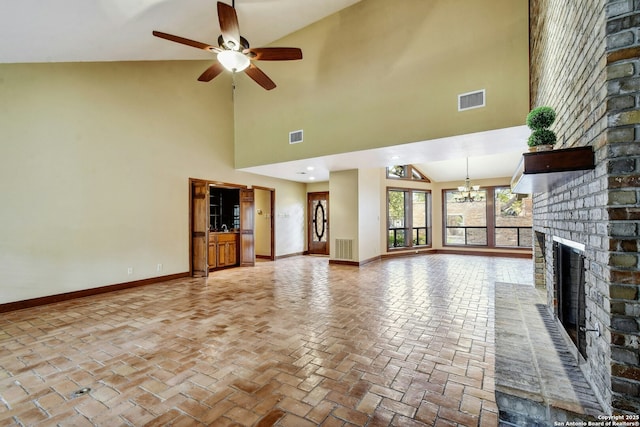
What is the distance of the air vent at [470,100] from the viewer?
4.09 meters

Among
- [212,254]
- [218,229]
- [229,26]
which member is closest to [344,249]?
[212,254]

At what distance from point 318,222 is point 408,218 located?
10.1ft

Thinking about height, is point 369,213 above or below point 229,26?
below

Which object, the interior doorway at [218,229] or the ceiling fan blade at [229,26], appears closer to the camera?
the ceiling fan blade at [229,26]

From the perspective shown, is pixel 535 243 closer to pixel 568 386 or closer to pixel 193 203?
pixel 568 386

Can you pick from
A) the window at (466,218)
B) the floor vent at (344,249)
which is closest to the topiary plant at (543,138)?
Answer: the floor vent at (344,249)

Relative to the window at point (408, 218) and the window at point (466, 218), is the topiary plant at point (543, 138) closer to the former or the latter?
the window at point (408, 218)

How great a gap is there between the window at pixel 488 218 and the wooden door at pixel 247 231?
6.76 metres

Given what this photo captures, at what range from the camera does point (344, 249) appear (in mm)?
7574

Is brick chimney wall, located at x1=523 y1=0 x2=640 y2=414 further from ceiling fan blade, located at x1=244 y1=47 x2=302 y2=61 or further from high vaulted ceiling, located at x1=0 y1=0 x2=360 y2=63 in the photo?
high vaulted ceiling, located at x1=0 y1=0 x2=360 y2=63

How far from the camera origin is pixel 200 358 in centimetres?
Result: 257

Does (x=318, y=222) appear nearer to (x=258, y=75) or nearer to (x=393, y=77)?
(x=393, y=77)

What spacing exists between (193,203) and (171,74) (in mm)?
2708

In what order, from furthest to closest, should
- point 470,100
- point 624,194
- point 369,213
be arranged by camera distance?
point 369,213 → point 470,100 → point 624,194
